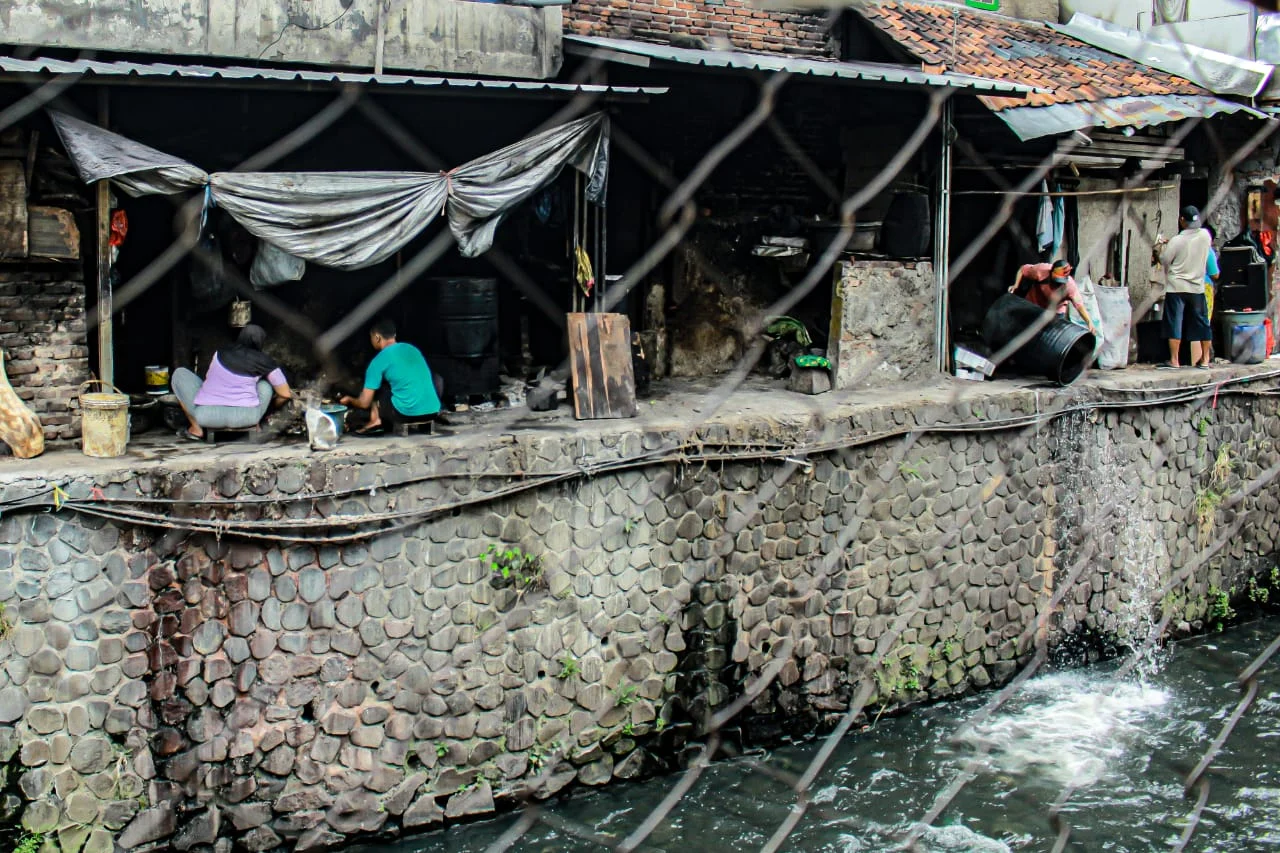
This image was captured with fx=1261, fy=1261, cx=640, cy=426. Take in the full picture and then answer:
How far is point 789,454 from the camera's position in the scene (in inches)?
273

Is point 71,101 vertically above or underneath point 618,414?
above

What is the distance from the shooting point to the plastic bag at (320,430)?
19.7 feet

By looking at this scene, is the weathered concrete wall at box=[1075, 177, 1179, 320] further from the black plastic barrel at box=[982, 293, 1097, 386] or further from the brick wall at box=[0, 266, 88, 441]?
the brick wall at box=[0, 266, 88, 441]

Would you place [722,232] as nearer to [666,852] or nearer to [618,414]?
[618,414]

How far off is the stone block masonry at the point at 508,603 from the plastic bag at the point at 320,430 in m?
0.24

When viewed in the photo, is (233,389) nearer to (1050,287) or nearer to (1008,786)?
(1008,786)

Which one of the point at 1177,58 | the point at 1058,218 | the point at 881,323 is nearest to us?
the point at 881,323

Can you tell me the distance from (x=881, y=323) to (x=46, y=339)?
509 centimetres

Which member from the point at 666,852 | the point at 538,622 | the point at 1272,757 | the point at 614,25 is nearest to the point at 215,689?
the point at 538,622

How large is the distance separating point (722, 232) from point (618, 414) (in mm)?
2410

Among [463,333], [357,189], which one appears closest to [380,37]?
[357,189]

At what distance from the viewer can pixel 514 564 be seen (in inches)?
248

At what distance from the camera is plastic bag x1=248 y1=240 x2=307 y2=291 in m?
6.80

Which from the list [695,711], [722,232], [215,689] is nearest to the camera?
[215,689]
